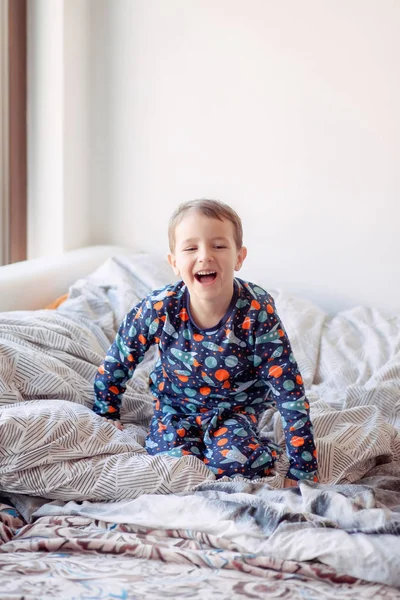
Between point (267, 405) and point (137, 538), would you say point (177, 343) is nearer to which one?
point (267, 405)

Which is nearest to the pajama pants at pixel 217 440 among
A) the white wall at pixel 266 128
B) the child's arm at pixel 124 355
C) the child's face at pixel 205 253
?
the child's arm at pixel 124 355

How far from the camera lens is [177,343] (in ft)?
5.60

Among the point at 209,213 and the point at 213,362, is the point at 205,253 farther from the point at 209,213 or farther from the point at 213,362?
the point at 213,362

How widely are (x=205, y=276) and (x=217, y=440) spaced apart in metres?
0.34

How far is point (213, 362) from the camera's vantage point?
1672mm

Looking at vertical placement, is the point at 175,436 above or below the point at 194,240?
below

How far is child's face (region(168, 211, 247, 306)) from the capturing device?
1.60 meters

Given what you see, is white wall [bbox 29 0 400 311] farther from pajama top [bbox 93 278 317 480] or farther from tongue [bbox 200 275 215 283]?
tongue [bbox 200 275 215 283]

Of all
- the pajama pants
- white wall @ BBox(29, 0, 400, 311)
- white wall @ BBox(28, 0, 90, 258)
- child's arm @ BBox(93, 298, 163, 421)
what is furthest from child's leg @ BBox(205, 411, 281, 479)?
white wall @ BBox(28, 0, 90, 258)

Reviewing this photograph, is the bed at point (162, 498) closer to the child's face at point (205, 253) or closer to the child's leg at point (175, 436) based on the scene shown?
the child's leg at point (175, 436)

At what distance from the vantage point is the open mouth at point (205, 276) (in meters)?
1.61

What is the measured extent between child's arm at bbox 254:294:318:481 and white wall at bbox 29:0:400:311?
1.07 metres

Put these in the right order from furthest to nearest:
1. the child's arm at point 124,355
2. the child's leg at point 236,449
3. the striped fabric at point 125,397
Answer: the child's arm at point 124,355
the child's leg at point 236,449
the striped fabric at point 125,397

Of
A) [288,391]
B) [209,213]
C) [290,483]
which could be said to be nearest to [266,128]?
[209,213]
